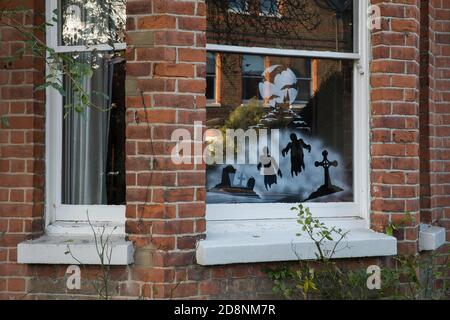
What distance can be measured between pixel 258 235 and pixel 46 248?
4.81 ft

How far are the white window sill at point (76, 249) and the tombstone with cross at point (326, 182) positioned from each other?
1.56 m

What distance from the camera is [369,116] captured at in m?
4.25

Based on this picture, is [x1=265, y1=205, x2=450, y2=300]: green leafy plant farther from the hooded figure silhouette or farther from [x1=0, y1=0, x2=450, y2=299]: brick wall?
the hooded figure silhouette

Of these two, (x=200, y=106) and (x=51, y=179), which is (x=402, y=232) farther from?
(x=51, y=179)

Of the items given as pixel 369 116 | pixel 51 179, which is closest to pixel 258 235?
pixel 369 116

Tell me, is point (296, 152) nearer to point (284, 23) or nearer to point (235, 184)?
point (235, 184)

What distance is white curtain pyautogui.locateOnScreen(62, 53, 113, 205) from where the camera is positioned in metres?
4.07

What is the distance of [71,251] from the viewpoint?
3707 millimetres

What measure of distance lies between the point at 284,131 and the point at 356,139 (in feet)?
1.88

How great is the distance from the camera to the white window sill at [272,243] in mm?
3662

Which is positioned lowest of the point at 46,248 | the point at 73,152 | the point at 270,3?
the point at 46,248

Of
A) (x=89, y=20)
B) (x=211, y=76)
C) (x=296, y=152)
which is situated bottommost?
(x=296, y=152)

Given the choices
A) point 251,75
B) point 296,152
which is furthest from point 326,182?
point 251,75

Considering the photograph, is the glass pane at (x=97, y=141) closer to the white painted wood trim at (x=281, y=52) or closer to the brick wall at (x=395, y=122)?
the white painted wood trim at (x=281, y=52)
